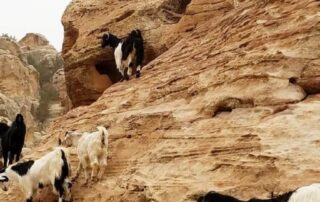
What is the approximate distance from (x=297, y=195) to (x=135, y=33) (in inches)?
327

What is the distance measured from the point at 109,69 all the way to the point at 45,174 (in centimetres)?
773

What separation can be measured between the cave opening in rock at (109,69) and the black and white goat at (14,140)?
4687 millimetres

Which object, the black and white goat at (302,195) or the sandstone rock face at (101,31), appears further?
the sandstone rock face at (101,31)

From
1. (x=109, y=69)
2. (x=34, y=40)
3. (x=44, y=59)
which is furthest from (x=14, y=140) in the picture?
(x=34, y=40)

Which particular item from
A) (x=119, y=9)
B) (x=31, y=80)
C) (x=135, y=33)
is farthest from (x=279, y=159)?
(x=31, y=80)

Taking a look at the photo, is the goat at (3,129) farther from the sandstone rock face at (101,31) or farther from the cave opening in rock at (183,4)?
the cave opening in rock at (183,4)

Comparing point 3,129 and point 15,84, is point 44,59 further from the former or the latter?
point 3,129

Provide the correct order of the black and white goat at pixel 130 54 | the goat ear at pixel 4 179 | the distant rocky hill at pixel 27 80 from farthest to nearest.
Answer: the distant rocky hill at pixel 27 80 < the black and white goat at pixel 130 54 < the goat ear at pixel 4 179

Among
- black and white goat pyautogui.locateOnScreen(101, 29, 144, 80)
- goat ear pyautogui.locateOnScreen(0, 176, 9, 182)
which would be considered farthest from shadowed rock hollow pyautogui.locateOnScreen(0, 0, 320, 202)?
black and white goat pyautogui.locateOnScreen(101, 29, 144, 80)

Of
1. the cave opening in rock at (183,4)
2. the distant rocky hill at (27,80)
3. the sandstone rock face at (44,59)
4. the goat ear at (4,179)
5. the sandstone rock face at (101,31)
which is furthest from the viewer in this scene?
the sandstone rock face at (44,59)

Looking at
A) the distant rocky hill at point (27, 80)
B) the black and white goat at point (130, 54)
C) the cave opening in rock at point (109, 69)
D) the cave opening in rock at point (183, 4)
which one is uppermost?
the cave opening in rock at point (183, 4)

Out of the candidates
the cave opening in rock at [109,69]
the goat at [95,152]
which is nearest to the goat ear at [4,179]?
the goat at [95,152]

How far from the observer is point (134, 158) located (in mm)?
11617

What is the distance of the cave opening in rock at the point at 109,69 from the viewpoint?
744 inches
